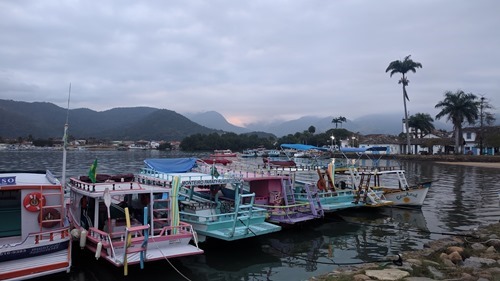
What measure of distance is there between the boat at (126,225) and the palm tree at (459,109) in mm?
85876

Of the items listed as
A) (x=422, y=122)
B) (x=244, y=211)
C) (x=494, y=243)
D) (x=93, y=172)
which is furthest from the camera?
(x=422, y=122)

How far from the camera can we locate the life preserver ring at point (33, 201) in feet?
35.6

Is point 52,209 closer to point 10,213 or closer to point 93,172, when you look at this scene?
point 10,213

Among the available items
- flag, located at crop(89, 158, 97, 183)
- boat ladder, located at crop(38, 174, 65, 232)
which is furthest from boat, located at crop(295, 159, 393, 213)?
boat ladder, located at crop(38, 174, 65, 232)

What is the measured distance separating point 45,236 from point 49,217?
70cm

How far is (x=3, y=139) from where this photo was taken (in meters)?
150

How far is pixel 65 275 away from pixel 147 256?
2716 mm

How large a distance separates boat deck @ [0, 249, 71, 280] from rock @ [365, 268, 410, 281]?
28.1ft

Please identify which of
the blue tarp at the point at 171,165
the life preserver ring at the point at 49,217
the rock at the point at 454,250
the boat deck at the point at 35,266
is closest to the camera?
the boat deck at the point at 35,266

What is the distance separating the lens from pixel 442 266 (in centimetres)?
1134

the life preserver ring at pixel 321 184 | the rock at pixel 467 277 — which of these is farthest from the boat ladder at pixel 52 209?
the life preserver ring at pixel 321 184

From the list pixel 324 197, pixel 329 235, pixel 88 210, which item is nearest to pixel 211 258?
pixel 88 210

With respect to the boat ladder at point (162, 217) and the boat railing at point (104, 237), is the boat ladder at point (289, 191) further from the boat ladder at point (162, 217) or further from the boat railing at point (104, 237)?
the boat railing at point (104, 237)

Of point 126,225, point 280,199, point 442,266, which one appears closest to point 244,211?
point 280,199
